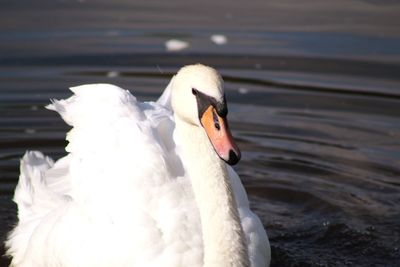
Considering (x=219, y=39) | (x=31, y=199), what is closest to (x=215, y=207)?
(x=31, y=199)

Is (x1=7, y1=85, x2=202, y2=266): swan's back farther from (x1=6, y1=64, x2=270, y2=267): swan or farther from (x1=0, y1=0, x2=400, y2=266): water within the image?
(x1=0, y1=0, x2=400, y2=266): water

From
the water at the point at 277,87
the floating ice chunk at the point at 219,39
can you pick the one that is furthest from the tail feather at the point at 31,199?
the floating ice chunk at the point at 219,39

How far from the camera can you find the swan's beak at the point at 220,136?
15.8ft

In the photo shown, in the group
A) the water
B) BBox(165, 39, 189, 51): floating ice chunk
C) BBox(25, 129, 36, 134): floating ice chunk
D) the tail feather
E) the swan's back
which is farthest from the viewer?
BBox(165, 39, 189, 51): floating ice chunk

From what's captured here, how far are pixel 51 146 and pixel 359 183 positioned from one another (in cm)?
276

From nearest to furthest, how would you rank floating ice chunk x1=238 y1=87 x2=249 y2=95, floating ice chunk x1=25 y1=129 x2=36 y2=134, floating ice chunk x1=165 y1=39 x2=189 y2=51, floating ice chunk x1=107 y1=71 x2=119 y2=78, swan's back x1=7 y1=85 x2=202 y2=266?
swan's back x1=7 y1=85 x2=202 y2=266
floating ice chunk x1=25 y1=129 x2=36 y2=134
floating ice chunk x1=238 y1=87 x2=249 y2=95
floating ice chunk x1=107 y1=71 x2=119 y2=78
floating ice chunk x1=165 y1=39 x2=189 y2=51

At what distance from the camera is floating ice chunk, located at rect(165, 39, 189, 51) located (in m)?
11.2

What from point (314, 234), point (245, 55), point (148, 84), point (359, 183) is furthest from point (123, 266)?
point (245, 55)

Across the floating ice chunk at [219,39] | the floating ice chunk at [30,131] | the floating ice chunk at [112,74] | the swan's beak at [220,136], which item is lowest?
the floating ice chunk at [30,131]

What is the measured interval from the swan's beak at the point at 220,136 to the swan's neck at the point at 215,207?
0.31 m

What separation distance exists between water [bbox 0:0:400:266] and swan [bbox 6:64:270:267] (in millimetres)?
1100

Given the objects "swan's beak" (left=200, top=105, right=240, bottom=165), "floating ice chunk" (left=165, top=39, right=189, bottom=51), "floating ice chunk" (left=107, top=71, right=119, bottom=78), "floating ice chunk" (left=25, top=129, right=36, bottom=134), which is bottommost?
"floating ice chunk" (left=25, top=129, right=36, bottom=134)

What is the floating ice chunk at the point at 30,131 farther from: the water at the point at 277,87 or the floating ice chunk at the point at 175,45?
the floating ice chunk at the point at 175,45

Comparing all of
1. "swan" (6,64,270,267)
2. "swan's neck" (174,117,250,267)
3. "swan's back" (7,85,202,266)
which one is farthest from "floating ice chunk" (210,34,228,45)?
"swan's neck" (174,117,250,267)
